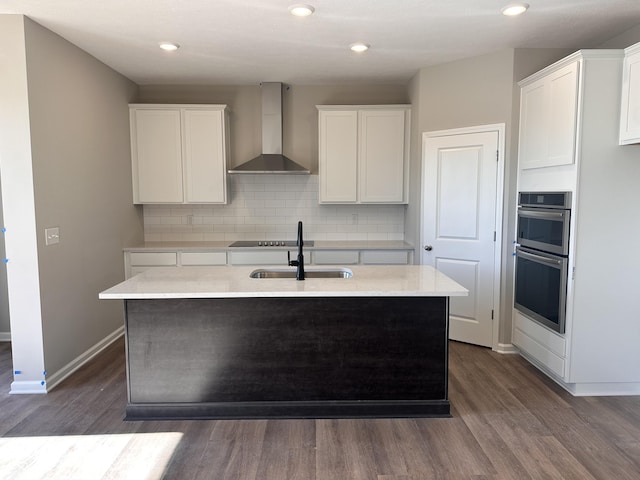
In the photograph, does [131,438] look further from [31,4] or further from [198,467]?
[31,4]

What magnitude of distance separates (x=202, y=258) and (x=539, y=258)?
10.7ft

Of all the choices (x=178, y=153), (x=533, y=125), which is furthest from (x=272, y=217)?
(x=533, y=125)

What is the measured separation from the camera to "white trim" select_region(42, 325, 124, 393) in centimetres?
325

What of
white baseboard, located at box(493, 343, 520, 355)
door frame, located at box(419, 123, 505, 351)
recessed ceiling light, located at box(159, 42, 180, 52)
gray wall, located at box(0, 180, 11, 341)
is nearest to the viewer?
recessed ceiling light, located at box(159, 42, 180, 52)

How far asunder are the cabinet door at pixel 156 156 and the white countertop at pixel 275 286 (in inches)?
78.9

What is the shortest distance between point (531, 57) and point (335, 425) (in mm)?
3408

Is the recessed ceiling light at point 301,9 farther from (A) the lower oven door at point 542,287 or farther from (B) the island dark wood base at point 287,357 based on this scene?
(A) the lower oven door at point 542,287

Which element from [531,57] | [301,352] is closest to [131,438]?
[301,352]

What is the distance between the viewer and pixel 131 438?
255cm

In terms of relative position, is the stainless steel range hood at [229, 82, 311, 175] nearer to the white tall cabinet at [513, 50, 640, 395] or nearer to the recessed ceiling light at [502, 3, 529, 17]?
the recessed ceiling light at [502, 3, 529, 17]

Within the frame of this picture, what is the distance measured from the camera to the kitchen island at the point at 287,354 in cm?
270

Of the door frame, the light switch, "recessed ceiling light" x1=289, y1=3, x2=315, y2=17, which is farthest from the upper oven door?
the light switch

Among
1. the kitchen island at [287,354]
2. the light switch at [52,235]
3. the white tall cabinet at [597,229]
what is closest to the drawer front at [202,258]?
the light switch at [52,235]

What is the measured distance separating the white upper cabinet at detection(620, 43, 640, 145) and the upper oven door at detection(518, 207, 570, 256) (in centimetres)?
60
